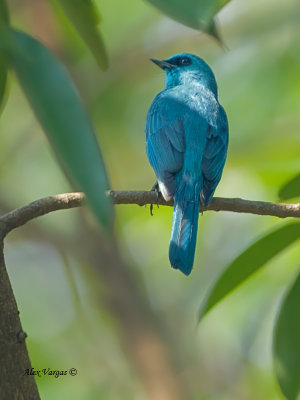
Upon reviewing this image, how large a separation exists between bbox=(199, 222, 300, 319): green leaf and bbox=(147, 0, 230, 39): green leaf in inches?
60.1

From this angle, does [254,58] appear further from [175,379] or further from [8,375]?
[8,375]

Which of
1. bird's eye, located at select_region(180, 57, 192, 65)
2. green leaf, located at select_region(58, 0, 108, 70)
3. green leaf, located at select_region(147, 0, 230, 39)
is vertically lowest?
bird's eye, located at select_region(180, 57, 192, 65)

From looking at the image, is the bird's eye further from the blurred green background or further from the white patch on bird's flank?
the white patch on bird's flank

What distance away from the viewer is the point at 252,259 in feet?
10.7

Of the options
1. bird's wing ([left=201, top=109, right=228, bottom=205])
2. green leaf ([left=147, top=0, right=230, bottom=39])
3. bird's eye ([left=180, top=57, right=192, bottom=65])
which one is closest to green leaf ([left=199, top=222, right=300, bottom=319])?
bird's wing ([left=201, top=109, right=228, bottom=205])

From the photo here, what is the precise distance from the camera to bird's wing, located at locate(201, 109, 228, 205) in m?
4.14

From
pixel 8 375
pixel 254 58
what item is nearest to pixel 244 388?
pixel 254 58

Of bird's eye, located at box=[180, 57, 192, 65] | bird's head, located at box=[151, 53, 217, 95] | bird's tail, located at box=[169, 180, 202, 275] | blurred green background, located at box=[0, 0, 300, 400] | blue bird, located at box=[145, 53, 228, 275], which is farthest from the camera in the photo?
blurred green background, located at box=[0, 0, 300, 400]

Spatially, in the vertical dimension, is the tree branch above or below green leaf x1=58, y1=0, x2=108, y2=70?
below

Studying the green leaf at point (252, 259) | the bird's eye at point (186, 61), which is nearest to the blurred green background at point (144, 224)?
the bird's eye at point (186, 61)

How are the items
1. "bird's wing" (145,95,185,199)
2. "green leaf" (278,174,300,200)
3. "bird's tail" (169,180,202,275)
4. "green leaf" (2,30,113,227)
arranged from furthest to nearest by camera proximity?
"bird's wing" (145,95,185,199), "bird's tail" (169,180,202,275), "green leaf" (278,174,300,200), "green leaf" (2,30,113,227)

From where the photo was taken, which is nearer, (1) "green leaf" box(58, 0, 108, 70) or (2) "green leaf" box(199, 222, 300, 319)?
(1) "green leaf" box(58, 0, 108, 70)

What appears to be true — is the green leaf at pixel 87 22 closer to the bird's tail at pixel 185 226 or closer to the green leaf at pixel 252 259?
the green leaf at pixel 252 259

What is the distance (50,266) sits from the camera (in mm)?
7188
